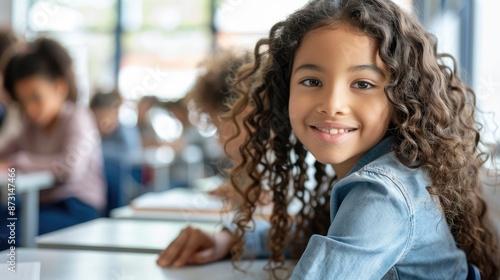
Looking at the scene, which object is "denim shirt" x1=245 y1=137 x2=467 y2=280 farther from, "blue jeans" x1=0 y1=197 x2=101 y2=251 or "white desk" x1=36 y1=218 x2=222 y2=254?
"blue jeans" x1=0 y1=197 x2=101 y2=251

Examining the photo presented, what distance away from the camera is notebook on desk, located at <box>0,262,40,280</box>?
0.87 m

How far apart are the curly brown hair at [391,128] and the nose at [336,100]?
0.07 metres

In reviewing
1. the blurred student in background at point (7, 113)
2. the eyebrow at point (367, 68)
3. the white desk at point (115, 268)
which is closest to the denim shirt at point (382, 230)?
the eyebrow at point (367, 68)

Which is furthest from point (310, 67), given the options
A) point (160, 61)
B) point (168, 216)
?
point (160, 61)

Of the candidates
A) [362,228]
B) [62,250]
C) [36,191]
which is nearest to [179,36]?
[36,191]

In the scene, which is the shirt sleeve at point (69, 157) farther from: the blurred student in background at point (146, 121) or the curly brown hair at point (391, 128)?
the blurred student in background at point (146, 121)

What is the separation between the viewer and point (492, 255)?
111cm

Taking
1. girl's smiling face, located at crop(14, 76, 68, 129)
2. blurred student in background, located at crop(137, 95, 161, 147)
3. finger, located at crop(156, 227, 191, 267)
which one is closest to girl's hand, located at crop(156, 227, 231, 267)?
finger, located at crop(156, 227, 191, 267)

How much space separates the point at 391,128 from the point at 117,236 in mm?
762

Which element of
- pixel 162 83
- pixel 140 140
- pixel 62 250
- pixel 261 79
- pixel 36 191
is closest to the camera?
pixel 261 79

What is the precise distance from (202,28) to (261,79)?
588 centimetres

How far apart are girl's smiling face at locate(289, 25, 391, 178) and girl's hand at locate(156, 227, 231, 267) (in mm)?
351

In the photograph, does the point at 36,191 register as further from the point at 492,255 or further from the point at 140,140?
the point at 140,140

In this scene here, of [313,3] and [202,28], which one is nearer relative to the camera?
[313,3]
